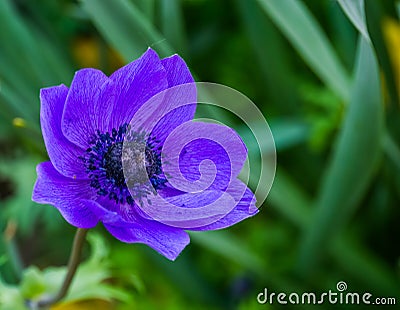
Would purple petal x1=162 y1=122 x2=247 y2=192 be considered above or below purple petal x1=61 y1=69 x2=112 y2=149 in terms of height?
below

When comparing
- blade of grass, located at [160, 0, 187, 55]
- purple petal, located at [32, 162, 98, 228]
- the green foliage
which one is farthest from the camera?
blade of grass, located at [160, 0, 187, 55]

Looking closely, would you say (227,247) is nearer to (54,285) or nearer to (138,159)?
(54,285)

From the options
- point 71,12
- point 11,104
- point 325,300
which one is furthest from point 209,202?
point 71,12

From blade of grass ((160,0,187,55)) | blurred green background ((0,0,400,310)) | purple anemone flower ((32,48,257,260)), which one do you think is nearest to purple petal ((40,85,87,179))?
purple anemone flower ((32,48,257,260))

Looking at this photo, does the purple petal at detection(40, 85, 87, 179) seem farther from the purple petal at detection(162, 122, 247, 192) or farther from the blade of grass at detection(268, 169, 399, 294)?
the blade of grass at detection(268, 169, 399, 294)

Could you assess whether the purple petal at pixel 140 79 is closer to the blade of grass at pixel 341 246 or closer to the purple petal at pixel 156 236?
the purple petal at pixel 156 236

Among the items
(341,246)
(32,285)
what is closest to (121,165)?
(32,285)
